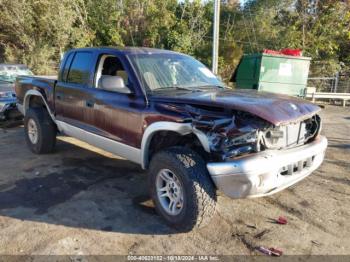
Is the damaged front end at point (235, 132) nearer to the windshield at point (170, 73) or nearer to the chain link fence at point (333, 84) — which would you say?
the windshield at point (170, 73)

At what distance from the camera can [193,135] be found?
346 cm

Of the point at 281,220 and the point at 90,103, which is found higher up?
the point at 90,103

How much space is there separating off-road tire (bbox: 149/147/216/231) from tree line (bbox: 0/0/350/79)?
14993mm

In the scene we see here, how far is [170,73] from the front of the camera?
14.2 ft

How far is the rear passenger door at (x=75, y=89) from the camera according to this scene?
15.7 feet

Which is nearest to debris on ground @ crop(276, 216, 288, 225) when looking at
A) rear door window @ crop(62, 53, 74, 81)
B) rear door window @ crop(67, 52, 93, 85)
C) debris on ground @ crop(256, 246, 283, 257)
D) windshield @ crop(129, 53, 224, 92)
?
debris on ground @ crop(256, 246, 283, 257)

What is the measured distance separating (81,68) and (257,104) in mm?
2907

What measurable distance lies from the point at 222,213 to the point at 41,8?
628 inches

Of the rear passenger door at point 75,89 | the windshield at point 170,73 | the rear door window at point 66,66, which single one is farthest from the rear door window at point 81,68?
the windshield at point 170,73

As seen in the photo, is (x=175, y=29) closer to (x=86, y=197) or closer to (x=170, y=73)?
(x=170, y=73)

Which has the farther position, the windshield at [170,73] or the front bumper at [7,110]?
the front bumper at [7,110]

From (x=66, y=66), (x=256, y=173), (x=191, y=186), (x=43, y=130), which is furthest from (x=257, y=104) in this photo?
(x=43, y=130)

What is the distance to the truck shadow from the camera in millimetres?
3641

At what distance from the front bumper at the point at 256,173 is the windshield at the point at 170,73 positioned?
1411 mm
